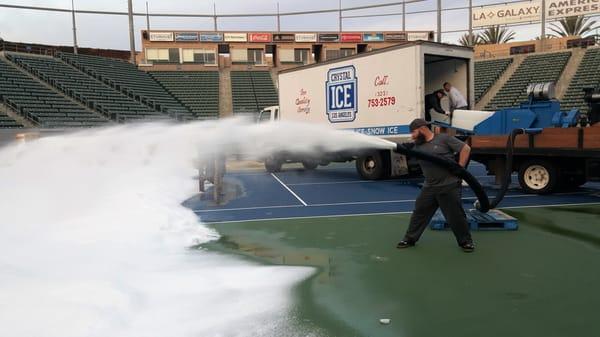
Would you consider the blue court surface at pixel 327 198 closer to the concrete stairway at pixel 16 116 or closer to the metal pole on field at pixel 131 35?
the concrete stairway at pixel 16 116

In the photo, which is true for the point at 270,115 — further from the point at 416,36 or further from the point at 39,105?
the point at 416,36

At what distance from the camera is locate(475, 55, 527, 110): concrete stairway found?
3788 centimetres

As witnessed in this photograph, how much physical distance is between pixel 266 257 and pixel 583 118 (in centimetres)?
855

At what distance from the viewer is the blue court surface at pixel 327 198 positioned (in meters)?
9.46

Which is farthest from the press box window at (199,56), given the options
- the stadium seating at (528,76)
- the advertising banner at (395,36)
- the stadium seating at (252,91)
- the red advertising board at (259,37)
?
the stadium seating at (528,76)

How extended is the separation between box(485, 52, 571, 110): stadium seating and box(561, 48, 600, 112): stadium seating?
134cm

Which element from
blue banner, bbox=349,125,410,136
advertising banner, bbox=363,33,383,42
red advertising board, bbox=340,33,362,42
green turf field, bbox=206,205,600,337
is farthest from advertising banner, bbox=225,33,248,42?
green turf field, bbox=206,205,600,337

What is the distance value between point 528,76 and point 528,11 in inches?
609

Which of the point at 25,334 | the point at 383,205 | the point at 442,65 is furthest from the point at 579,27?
the point at 25,334

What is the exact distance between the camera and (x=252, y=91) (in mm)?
44938

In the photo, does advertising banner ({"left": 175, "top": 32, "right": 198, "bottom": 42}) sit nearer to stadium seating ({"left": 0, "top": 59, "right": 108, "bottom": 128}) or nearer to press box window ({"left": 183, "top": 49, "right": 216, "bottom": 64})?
press box window ({"left": 183, "top": 49, "right": 216, "bottom": 64})

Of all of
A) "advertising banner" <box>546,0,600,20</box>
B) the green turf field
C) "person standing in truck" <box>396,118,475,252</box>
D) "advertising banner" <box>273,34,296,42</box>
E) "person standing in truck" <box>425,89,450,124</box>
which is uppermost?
"advertising banner" <box>546,0,600,20</box>

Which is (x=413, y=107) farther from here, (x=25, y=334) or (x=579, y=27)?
(x=579, y=27)

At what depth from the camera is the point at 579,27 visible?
50.2 meters
